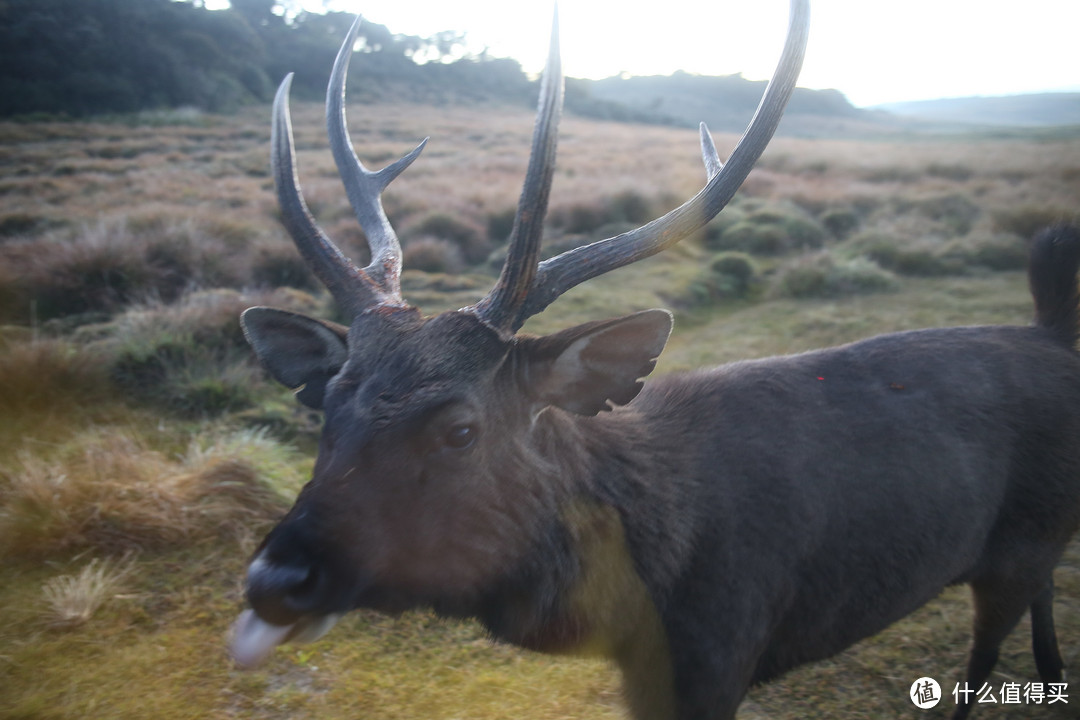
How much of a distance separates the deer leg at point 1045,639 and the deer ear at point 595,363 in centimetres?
259

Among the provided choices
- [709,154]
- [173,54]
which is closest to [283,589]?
[709,154]

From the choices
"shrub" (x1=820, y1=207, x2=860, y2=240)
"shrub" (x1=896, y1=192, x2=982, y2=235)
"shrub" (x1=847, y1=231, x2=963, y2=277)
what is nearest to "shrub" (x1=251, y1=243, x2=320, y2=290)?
"shrub" (x1=847, y1=231, x2=963, y2=277)

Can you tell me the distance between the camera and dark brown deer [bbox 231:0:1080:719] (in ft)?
6.23

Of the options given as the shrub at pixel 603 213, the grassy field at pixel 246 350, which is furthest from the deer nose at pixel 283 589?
the shrub at pixel 603 213

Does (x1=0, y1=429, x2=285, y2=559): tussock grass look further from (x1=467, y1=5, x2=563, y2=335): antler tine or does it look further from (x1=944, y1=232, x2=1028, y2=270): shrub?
(x1=944, y1=232, x2=1028, y2=270): shrub

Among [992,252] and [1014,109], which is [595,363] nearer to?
[992,252]

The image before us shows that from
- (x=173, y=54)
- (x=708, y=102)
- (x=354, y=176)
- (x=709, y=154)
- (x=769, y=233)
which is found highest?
(x=708, y=102)

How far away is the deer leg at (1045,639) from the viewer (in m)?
3.20

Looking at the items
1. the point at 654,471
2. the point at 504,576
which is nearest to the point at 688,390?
the point at 654,471

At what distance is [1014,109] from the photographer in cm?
1238

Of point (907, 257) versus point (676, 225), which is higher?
point (676, 225)

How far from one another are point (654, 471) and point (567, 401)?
471 millimetres

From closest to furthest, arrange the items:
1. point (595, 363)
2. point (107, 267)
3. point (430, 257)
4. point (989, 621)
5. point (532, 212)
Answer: point (532, 212) → point (595, 363) → point (989, 621) → point (107, 267) → point (430, 257)

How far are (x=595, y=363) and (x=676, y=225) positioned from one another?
22.3 inches
